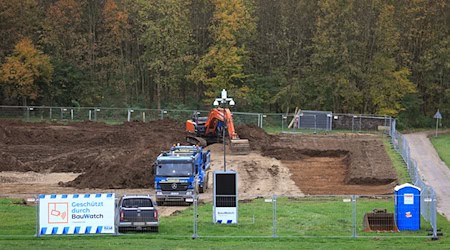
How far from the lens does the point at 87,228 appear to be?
34.2 m

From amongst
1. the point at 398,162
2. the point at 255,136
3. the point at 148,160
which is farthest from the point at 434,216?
the point at 255,136

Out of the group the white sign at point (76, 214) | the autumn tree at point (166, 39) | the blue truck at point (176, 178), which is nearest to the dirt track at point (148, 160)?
the blue truck at point (176, 178)

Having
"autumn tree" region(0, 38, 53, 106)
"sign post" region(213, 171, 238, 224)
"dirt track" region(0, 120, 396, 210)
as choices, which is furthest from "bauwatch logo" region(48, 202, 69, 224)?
"autumn tree" region(0, 38, 53, 106)

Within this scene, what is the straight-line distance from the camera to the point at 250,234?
34531mm

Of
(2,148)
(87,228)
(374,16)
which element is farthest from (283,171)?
(374,16)

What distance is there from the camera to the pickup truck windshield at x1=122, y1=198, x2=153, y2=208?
3469 cm

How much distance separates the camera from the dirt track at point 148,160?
50.5 m

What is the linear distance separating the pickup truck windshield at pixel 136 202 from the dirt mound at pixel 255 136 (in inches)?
1271

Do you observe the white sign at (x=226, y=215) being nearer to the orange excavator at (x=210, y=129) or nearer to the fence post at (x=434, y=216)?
the fence post at (x=434, y=216)

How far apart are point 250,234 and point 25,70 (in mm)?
53419

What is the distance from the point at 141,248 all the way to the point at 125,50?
60.6m

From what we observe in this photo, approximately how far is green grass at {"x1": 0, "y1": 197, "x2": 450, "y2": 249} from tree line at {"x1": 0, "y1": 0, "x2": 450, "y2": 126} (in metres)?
43.5

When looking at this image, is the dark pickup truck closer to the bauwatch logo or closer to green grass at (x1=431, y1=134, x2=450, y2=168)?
the bauwatch logo

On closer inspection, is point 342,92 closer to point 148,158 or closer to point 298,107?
point 298,107
